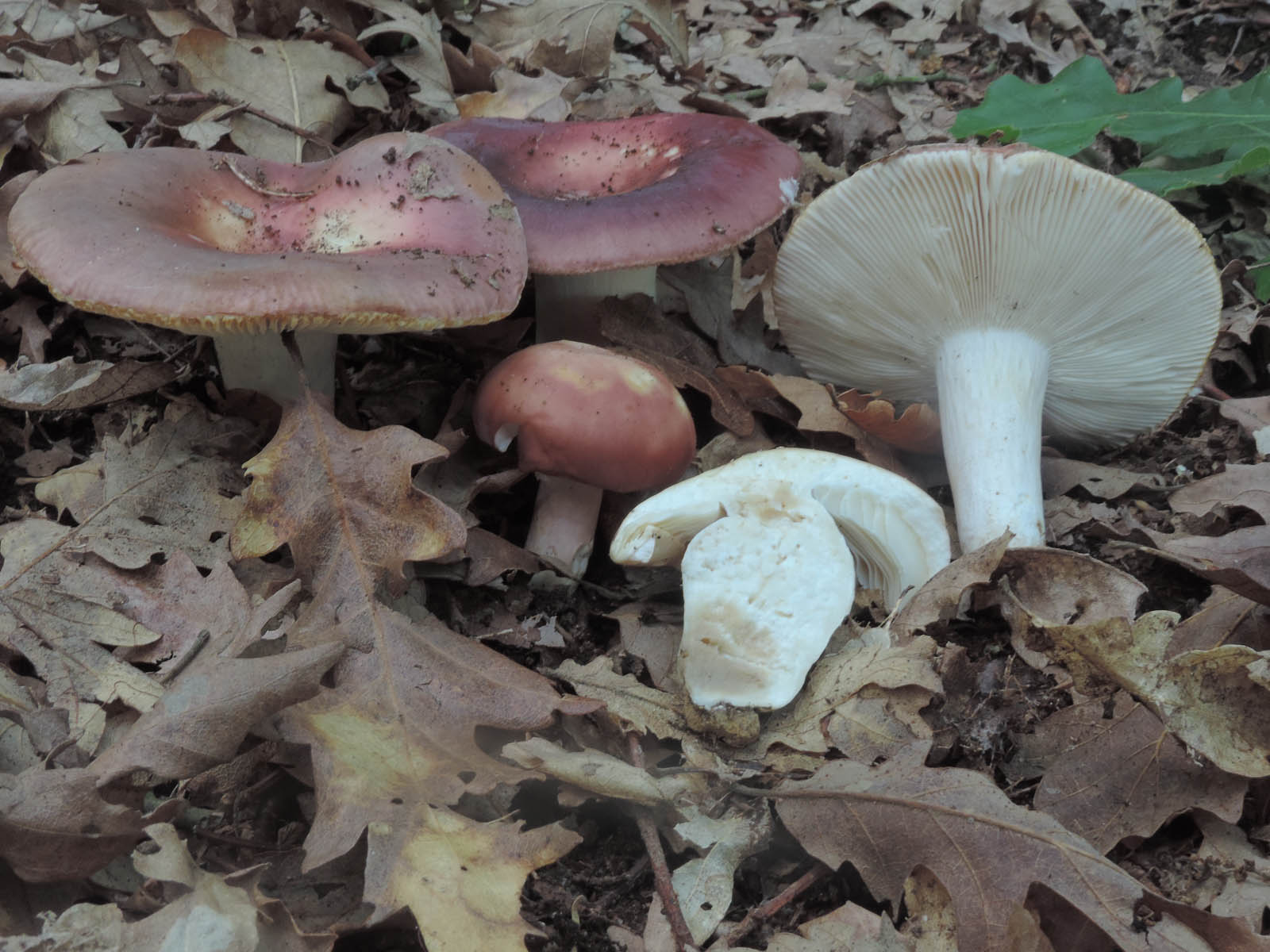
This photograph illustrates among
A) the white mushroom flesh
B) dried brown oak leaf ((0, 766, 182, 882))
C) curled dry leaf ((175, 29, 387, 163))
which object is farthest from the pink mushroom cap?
dried brown oak leaf ((0, 766, 182, 882))

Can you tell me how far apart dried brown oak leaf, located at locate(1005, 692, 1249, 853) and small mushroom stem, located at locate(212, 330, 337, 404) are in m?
1.85

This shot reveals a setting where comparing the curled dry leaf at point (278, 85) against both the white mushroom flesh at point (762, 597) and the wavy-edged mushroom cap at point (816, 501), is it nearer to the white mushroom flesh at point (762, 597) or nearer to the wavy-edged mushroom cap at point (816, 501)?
the wavy-edged mushroom cap at point (816, 501)

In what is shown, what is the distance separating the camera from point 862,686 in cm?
207

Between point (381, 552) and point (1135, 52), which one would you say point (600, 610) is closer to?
point (381, 552)

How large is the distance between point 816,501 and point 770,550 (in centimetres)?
17

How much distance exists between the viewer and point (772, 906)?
1724mm

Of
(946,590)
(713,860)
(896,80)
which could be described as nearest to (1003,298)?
(946,590)

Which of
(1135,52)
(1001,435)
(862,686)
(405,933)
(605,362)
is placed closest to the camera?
(405,933)

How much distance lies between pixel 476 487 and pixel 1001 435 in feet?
4.51

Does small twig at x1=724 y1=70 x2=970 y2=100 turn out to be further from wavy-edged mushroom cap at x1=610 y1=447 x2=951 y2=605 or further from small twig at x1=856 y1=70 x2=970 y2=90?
wavy-edged mushroom cap at x1=610 y1=447 x2=951 y2=605

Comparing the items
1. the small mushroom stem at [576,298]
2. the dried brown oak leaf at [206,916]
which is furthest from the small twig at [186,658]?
the small mushroom stem at [576,298]

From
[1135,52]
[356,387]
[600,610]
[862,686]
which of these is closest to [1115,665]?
[862,686]

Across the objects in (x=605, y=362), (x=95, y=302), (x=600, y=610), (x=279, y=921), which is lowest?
(x=600, y=610)

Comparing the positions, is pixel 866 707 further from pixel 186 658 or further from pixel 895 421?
pixel 186 658
